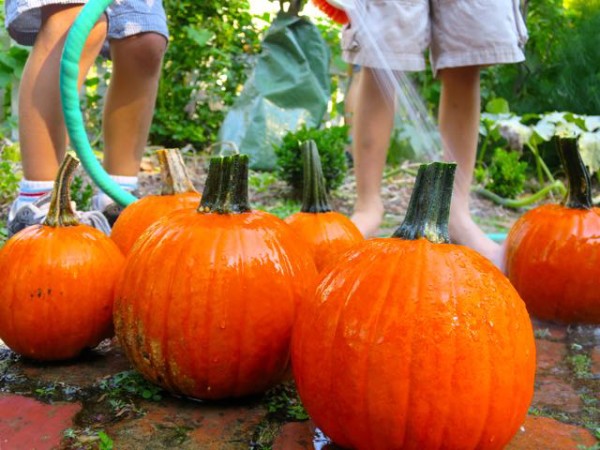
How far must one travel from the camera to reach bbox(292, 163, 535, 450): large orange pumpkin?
1.01 metres

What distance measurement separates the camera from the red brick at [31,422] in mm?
1123

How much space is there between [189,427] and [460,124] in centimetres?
203

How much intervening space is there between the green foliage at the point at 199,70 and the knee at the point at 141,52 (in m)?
3.54

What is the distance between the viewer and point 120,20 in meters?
2.42

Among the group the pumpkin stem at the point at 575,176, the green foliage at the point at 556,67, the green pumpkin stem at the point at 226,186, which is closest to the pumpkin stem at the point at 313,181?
the green pumpkin stem at the point at 226,186

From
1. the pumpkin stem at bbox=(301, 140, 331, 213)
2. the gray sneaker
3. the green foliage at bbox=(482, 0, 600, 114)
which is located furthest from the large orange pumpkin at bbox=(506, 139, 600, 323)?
the green foliage at bbox=(482, 0, 600, 114)

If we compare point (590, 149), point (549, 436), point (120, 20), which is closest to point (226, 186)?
point (549, 436)

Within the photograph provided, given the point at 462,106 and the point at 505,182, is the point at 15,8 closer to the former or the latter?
the point at 462,106

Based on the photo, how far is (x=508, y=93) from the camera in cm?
745

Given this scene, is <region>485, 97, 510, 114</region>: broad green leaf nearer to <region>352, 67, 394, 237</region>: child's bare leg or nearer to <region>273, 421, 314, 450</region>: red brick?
<region>352, 67, 394, 237</region>: child's bare leg

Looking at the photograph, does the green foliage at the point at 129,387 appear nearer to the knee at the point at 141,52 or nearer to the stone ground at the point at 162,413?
the stone ground at the point at 162,413

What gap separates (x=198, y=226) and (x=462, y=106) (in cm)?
185

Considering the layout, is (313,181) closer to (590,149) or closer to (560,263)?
(560,263)

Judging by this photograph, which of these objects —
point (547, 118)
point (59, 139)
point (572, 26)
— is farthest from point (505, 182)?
point (59, 139)
